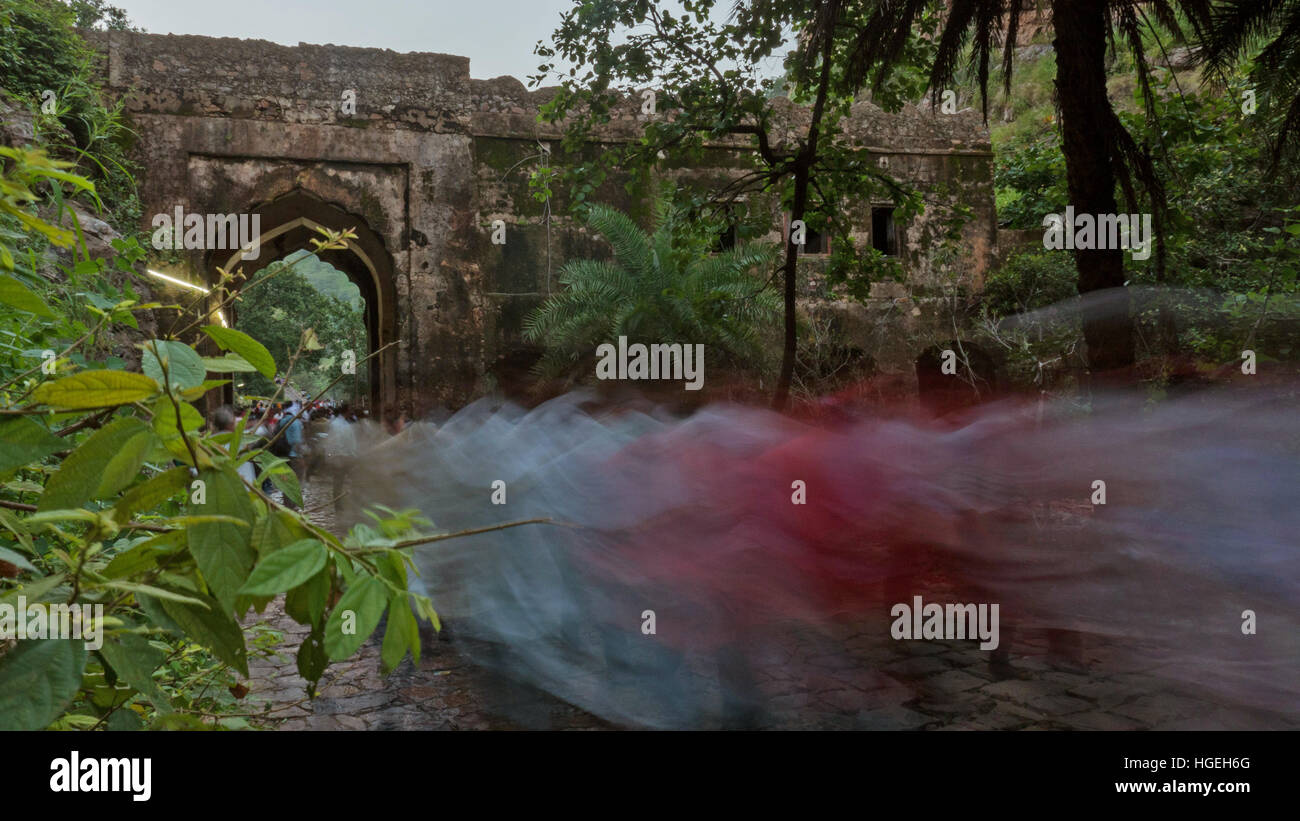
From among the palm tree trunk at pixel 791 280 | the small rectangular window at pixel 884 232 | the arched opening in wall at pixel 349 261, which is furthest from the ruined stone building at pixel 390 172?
the palm tree trunk at pixel 791 280

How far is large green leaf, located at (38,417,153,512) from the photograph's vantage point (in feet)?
3.89

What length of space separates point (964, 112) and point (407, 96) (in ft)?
31.7

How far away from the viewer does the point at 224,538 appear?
1.21 meters

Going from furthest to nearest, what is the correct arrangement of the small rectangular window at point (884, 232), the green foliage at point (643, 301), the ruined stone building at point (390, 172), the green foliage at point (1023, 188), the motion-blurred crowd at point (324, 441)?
1. the green foliage at point (1023, 188)
2. the small rectangular window at point (884, 232)
3. the green foliage at point (643, 301)
4. the ruined stone building at point (390, 172)
5. the motion-blurred crowd at point (324, 441)

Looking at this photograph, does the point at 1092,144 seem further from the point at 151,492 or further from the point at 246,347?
the point at 151,492

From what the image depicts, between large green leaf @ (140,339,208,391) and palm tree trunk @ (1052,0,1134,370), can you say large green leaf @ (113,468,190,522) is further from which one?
palm tree trunk @ (1052,0,1134,370)

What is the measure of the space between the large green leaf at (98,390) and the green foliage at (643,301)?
12.5 m

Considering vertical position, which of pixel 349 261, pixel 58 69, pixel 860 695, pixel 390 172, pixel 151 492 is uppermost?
pixel 58 69

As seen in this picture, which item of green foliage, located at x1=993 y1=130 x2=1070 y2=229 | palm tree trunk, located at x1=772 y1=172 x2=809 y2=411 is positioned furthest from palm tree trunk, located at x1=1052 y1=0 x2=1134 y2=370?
green foliage, located at x1=993 y1=130 x2=1070 y2=229

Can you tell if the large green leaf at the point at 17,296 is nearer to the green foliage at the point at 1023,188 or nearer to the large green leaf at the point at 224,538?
the large green leaf at the point at 224,538

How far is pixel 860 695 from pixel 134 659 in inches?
175

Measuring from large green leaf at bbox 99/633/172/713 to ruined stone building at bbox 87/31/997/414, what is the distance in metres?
10.7

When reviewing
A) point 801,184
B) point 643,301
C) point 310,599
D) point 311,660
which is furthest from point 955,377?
point 310,599

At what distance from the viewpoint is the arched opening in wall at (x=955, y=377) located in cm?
1041
